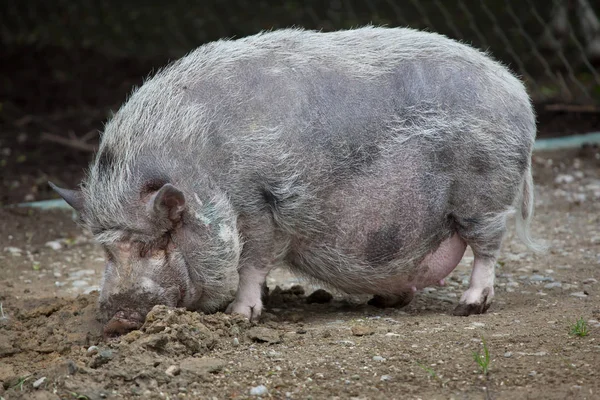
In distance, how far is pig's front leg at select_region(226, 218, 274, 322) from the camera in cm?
460

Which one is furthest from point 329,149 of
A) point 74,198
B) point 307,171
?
point 74,198

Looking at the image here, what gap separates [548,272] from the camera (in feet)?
18.8

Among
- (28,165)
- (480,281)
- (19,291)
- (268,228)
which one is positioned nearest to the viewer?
(268,228)

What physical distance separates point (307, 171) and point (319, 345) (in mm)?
891

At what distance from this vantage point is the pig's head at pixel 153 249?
440 centimetres

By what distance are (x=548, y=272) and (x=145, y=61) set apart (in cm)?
706

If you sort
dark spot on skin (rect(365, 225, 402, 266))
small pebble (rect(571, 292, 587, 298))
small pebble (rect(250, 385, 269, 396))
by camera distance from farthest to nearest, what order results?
small pebble (rect(571, 292, 587, 298)), dark spot on skin (rect(365, 225, 402, 266)), small pebble (rect(250, 385, 269, 396))

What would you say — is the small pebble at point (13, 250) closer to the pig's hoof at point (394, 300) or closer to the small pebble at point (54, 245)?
the small pebble at point (54, 245)

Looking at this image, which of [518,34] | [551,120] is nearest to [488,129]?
[551,120]

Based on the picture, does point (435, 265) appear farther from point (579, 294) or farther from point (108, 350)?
point (108, 350)

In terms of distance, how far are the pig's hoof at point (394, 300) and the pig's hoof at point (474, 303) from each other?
35 centimetres

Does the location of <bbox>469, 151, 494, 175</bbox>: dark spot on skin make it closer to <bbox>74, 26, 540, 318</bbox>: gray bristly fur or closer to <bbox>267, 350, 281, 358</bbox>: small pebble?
<bbox>74, 26, 540, 318</bbox>: gray bristly fur

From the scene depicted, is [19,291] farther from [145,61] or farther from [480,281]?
[145,61]

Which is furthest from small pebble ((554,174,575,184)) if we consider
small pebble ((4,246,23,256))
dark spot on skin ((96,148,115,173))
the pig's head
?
dark spot on skin ((96,148,115,173))
